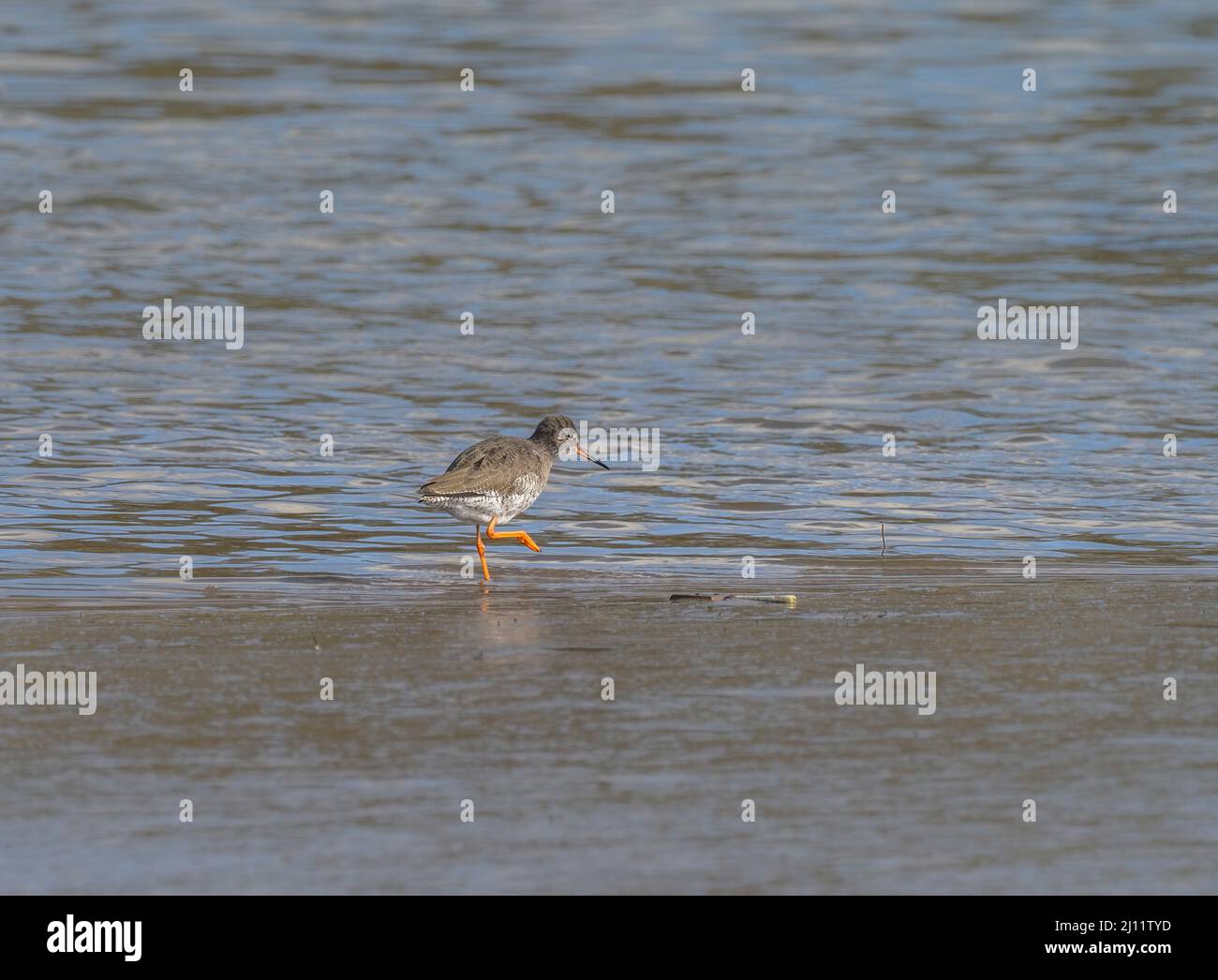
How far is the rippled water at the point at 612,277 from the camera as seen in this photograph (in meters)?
11.2

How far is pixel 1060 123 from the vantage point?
23.7 meters

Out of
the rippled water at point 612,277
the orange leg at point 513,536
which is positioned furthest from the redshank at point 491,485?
the rippled water at point 612,277

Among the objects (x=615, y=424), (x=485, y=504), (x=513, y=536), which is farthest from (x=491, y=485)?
(x=615, y=424)

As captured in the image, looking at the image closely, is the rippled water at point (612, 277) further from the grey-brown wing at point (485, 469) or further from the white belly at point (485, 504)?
the grey-brown wing at point (485, 469)

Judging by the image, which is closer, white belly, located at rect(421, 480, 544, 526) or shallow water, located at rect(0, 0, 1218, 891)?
shallow water, located at rect(0, 0, 1218, 891)

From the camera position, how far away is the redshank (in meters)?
9.89

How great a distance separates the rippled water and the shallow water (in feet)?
0.22

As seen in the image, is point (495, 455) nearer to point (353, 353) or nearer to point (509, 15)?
point (353, 353)

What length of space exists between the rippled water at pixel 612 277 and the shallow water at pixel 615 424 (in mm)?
67

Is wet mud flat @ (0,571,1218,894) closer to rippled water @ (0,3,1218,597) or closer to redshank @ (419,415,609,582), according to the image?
redshank @ (419,415,609,582)

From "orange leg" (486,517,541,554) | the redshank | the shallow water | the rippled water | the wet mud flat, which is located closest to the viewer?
the wet mud flat

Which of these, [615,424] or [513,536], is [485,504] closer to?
[513,536]

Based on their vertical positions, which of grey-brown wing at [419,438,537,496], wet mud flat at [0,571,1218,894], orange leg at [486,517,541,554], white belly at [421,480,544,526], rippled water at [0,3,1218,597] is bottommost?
wet mud flat at [0,571,1218,894]

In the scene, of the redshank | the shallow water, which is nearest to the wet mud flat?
the shallow water
